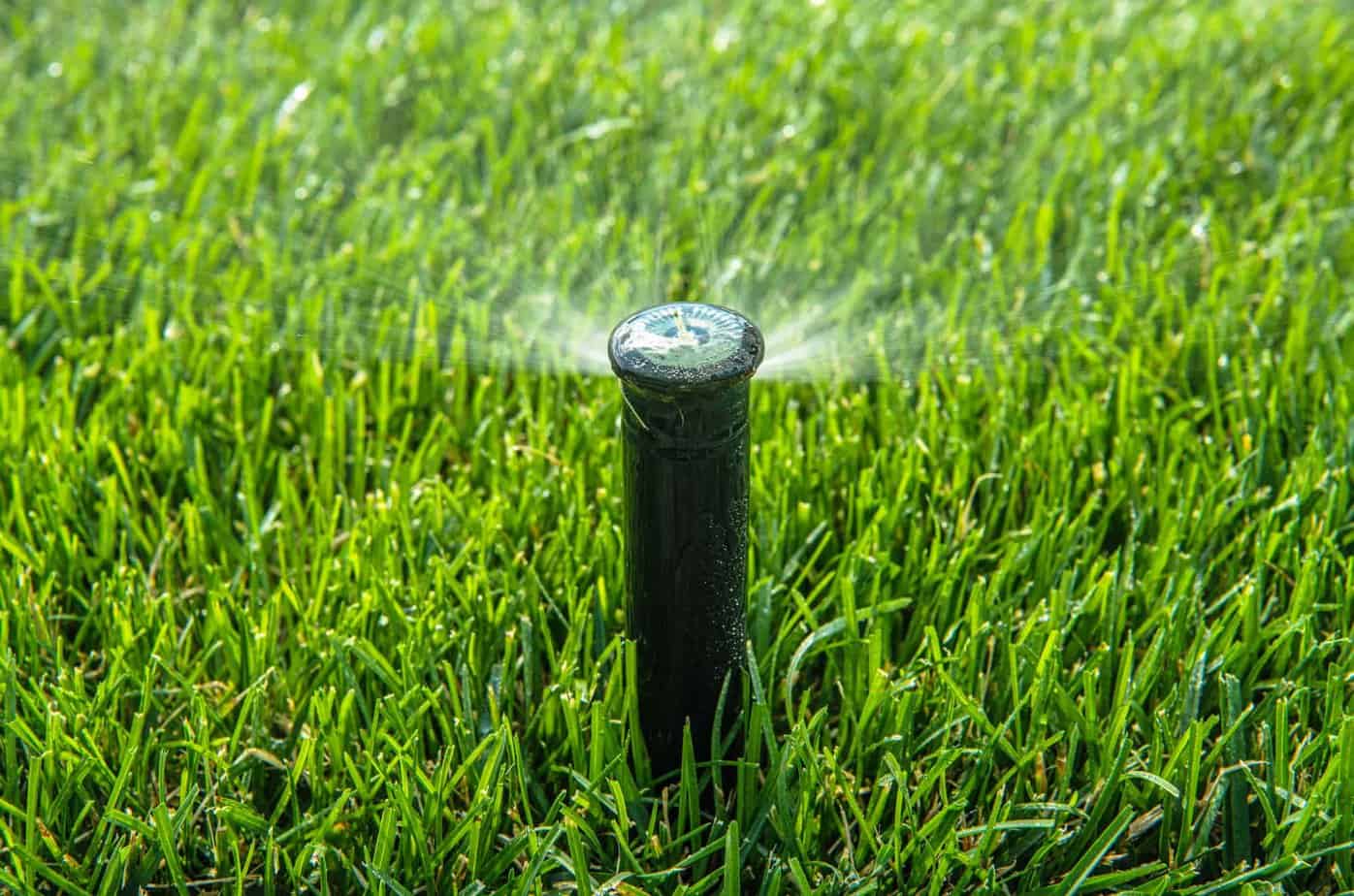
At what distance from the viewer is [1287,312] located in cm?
296

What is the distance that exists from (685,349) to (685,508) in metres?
0.21

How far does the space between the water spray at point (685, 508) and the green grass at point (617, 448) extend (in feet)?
0.28

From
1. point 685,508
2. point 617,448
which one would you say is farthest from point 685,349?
point 617,448

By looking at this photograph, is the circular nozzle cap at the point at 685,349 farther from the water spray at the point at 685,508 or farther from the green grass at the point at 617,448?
the green grass at the point at 617,448

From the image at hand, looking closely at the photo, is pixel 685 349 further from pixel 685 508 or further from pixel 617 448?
pixel 617 448

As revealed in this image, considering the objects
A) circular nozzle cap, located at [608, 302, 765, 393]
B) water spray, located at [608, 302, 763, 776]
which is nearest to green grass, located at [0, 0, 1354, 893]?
water spray, located at [608, 302, 763, 776]

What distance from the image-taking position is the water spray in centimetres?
171

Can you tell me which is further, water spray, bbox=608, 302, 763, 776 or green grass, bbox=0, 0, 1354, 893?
green grass, bbox=0, 0, 1354, 893

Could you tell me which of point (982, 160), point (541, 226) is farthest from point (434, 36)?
point (982, 160)

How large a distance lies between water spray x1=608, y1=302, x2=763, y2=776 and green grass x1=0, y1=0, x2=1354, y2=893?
8 centimetres

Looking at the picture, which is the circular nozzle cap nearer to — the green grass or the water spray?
the water spray

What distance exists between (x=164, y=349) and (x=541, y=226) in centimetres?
81

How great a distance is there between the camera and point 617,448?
2.58 metres

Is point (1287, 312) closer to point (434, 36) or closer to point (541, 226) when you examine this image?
point (541, 226)
